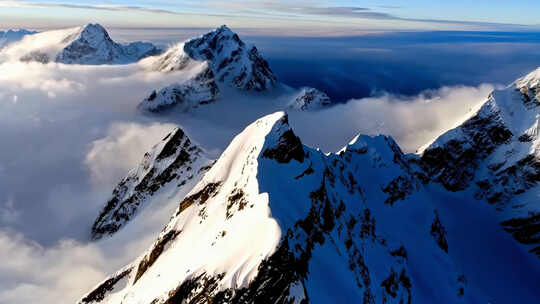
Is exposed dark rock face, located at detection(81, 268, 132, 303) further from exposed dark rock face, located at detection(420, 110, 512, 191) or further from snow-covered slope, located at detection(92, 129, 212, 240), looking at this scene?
exposed dark rock face, located at detection(420, 110, 512, 191)

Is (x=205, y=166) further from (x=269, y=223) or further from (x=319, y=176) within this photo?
(x=269, y=223)

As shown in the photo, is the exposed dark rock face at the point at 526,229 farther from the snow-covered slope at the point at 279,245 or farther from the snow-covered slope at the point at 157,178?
the snow-covered slope at the point at 157,178

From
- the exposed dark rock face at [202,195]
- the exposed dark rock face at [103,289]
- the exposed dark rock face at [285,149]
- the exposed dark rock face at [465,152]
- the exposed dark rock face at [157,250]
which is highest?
the exposed dark rock face at [465,152]

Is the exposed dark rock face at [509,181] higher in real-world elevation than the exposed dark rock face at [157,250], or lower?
higher

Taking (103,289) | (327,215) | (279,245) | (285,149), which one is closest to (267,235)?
(279,245)

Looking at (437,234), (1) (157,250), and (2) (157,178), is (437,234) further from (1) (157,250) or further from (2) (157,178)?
(2) (157,178)

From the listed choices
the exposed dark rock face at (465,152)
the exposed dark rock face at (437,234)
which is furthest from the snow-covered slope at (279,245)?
the exposed dark rock face at (465,152)
